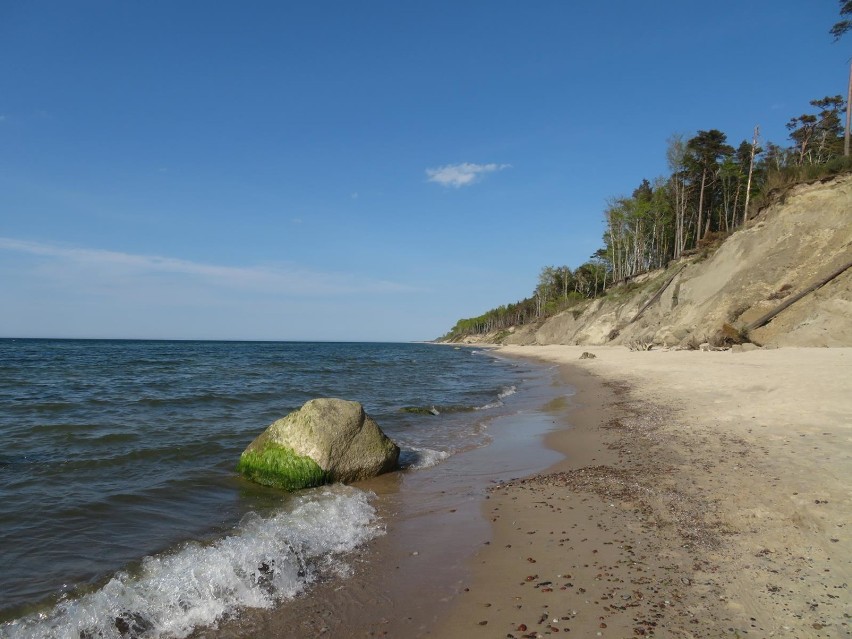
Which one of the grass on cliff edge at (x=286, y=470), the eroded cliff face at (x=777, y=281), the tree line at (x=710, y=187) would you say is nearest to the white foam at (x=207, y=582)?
the grass on cliff edge at (x=286, y=470)

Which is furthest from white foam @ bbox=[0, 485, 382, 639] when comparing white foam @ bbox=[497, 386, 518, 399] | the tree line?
the tree line

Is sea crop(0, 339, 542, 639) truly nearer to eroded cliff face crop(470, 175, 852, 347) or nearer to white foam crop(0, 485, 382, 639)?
white foam crop(0, 485, 382, 639)

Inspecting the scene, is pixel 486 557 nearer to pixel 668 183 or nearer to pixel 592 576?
pixel 592 576

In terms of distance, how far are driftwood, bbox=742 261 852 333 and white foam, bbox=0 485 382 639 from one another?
25.4 m

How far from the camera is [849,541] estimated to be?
15.3ft

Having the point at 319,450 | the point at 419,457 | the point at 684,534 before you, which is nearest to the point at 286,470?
the point at 319,450

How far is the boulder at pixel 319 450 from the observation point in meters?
8.54

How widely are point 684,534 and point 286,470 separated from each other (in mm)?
6242

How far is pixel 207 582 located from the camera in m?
4.75

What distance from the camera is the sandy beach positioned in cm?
377

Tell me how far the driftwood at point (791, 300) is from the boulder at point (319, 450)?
76.3 feet

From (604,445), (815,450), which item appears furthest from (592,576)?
(604,445)

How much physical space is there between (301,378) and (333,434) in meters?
20.9

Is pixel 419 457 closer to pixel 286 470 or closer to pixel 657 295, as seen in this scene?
pixel 286 470
